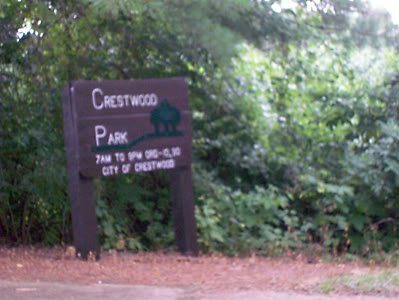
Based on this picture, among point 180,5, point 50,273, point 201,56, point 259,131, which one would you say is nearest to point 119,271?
point 50,273

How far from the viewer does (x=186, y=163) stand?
1121 cm

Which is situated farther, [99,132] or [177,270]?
[99,132]

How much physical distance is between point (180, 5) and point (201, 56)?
7.76ft

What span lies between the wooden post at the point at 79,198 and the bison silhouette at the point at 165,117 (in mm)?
1103

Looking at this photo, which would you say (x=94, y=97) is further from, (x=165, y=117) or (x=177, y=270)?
(x=177, y=270)

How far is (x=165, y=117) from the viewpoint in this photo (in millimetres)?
10961

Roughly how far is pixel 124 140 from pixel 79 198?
0.92 m

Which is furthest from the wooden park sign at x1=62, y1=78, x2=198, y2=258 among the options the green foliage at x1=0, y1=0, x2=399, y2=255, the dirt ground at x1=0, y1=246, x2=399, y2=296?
the green foliage at x1=0, y1=0, x2=399, y2=255

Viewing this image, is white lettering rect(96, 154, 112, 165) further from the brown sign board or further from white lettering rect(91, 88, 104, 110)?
white lettering rect(91, 88, 104, 110)

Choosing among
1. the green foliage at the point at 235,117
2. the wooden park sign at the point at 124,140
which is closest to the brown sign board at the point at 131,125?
the wooden park sign at the point at 124,140

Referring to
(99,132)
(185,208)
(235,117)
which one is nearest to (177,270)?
(185,208)

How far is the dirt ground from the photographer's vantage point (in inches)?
358

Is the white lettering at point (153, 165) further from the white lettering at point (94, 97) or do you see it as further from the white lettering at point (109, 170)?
the white lettering at point (94, 97)

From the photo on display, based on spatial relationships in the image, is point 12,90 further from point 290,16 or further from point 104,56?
point 290,16
